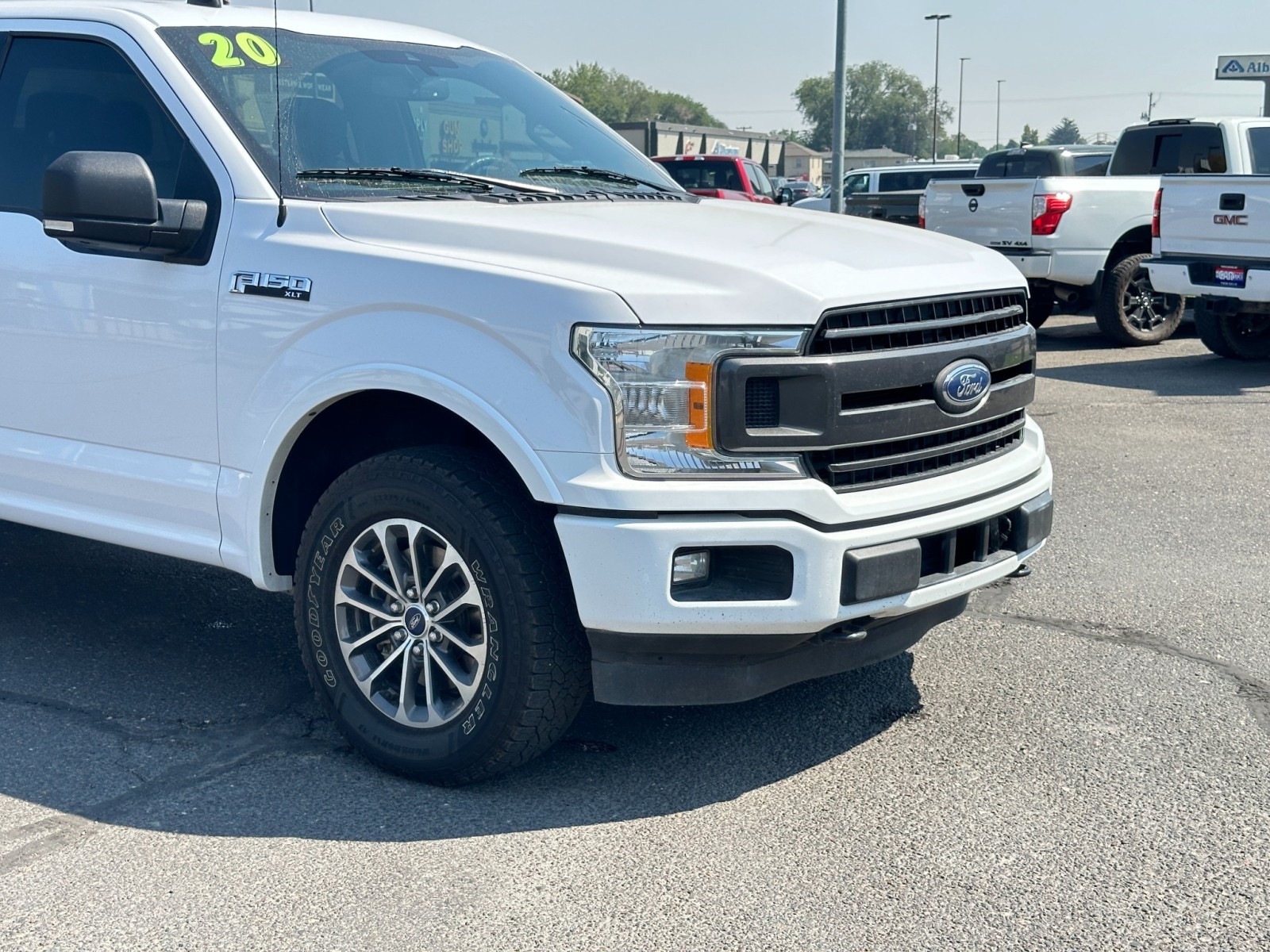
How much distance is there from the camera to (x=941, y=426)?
363cm

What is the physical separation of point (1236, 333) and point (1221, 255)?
3.69 ft

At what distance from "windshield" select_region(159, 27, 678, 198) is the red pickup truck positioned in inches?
615

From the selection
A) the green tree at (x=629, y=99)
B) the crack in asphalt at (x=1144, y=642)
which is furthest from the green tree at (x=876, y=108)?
the crack in asphalt at (x=1144, y=642)

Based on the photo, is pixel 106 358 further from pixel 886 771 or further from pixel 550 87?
pixel 886 771

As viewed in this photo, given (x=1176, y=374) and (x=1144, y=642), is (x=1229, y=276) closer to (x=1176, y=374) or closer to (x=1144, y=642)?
(x=1176, y=374)

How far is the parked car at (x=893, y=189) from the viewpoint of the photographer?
16.9 metres

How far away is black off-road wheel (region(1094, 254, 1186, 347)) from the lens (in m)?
13.0

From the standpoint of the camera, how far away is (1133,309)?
13.2 m

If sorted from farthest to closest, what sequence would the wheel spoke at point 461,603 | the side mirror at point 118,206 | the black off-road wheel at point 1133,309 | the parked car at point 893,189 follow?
the parked car at point 893,189 → the black off-road wheel at point 1133,309 → the side mirror at point 118,206 → the wheel spoke at point 461,603

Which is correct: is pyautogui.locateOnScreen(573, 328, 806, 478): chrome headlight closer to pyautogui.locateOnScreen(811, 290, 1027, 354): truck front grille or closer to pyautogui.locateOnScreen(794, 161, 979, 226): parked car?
pyautogui.locateOnScreen(811, 290, 1027, 354): truck front grille

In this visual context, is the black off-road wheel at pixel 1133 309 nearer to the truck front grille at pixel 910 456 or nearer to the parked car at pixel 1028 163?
the parked car at pixel 1028 163

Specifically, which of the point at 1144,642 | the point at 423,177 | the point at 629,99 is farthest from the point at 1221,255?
the point at 629,99

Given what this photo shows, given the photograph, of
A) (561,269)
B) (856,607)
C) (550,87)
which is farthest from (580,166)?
(856,607)

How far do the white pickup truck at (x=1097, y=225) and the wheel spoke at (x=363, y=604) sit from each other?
10494 mm
